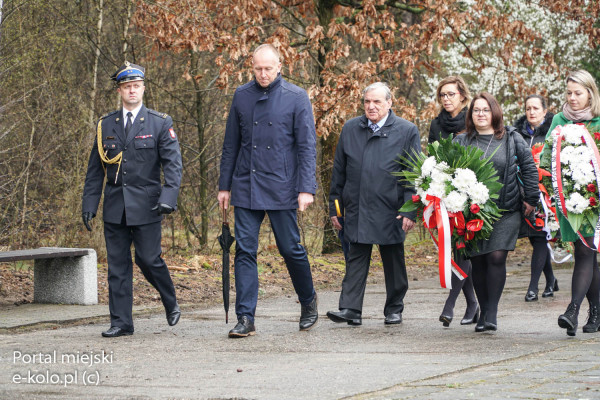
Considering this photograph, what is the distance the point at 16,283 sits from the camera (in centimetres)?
1112

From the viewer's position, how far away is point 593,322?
774 cm

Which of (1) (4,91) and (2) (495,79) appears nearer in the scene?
(1) (4,91)

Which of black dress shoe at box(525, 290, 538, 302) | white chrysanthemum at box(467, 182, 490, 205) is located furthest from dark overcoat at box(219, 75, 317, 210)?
black dress shoe at box(525, 290, 538, 302)

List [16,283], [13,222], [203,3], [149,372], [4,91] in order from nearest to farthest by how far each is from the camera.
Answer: [149,372], [16,283], [13,222], [4,91], [203,3]

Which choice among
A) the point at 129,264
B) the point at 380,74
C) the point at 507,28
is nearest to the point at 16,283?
the point at 129,264

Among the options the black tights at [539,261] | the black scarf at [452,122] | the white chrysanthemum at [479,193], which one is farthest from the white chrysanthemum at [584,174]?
the black tights at [539,261]

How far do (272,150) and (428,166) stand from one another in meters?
1.26

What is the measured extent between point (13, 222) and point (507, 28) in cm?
836

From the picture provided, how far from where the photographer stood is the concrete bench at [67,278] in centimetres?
988

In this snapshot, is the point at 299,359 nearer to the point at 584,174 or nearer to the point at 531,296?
the point at 584,174

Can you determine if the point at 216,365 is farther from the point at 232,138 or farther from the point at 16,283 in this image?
the point at 16,283

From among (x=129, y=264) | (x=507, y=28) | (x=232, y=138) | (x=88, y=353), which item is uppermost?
(x=507, y=28)

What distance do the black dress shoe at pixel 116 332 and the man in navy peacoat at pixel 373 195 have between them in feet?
5.60

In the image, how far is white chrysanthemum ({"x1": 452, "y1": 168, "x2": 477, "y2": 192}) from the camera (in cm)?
750
